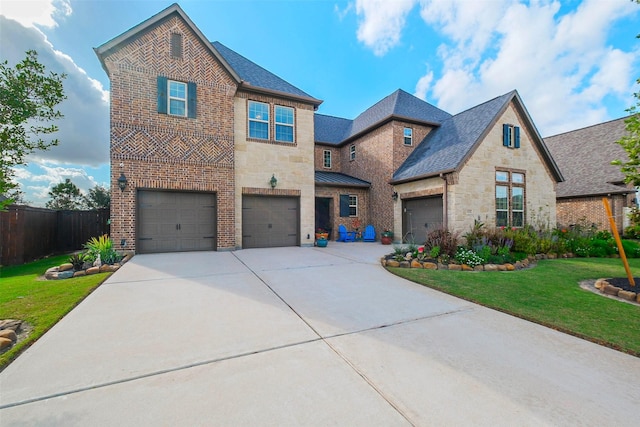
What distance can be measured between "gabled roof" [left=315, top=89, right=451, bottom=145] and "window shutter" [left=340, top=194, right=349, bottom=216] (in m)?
4.31

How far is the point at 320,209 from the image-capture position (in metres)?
16.3

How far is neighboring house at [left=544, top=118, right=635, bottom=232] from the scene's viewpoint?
607 inches

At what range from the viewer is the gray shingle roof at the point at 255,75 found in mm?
11539

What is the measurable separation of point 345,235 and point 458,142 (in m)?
7.37

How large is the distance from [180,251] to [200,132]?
4.69 meters

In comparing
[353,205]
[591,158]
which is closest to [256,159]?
[353,205]

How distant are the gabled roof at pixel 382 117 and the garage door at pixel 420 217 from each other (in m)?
4.99

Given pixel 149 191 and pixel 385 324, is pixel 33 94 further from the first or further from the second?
pixel 385 324

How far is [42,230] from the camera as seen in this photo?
10086 mm

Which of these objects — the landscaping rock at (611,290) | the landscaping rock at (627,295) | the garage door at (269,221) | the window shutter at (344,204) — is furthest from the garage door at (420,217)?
the landscaping rock at (627,295)

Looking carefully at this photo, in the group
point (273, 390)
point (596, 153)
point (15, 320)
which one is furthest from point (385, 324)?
point (596, 153)

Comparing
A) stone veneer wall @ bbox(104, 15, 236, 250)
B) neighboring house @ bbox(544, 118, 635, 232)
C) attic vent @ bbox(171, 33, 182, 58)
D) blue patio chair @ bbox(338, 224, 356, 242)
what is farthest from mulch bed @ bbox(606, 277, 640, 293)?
attic vent @ bbox(171, 33, 182, 58)

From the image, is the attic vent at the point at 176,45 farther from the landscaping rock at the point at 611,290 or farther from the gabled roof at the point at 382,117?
the landscaping rock at the point at 611,290

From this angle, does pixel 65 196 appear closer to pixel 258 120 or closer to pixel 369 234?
pixel 258 120
